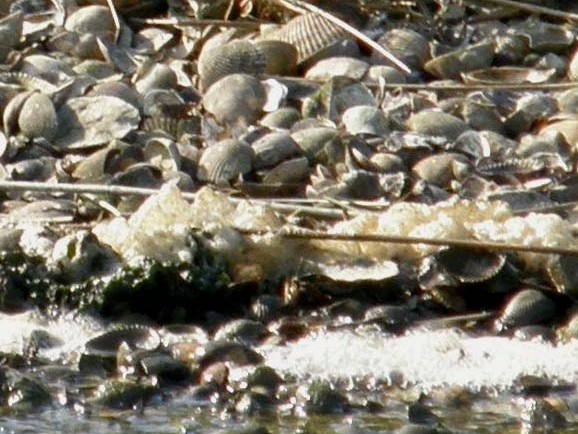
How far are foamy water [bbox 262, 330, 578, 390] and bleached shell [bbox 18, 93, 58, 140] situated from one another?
2.05 metres

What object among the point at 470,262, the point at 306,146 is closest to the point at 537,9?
the point at 306,146

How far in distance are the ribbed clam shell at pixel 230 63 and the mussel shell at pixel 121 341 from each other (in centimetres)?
235

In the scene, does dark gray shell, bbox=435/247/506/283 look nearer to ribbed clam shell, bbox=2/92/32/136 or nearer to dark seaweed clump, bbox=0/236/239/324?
dark seaweed clump, bbox=0/236/239/324

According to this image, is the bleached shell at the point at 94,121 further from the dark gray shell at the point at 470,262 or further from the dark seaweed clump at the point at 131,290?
the dark gray shell at the point at 470,262

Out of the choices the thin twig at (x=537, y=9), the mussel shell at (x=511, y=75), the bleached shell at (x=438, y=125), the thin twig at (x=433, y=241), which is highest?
the thin twig at (x=433, y=241)

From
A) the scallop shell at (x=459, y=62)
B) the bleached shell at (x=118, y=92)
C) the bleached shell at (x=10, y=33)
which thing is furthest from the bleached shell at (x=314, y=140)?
the bleached shell at (x=10, y=33)

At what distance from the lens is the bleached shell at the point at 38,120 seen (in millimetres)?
7977

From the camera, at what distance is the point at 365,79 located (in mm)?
8445

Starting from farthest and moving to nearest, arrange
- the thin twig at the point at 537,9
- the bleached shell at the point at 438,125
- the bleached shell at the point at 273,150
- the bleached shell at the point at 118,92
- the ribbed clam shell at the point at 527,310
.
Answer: the thin twig at the point at 537,9 < the bleached shell at the point at 118,92 < the bleached shell at the point at 438,125 < the bleached shell at the point at 273,150 < the ribbed clam shell at the point at 527,310

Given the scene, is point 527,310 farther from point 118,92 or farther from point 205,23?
point 205,23

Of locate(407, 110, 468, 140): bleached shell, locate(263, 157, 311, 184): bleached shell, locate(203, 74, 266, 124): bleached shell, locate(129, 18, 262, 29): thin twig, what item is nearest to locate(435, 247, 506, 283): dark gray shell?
locate(263, 157, 311, 184): bleached shell

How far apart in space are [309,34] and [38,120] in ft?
4.22

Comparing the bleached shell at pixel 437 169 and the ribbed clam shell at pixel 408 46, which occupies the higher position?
the bleached shell at pixel 437 169

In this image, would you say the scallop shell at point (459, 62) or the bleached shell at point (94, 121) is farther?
the scallop shell at point (459, 62)
